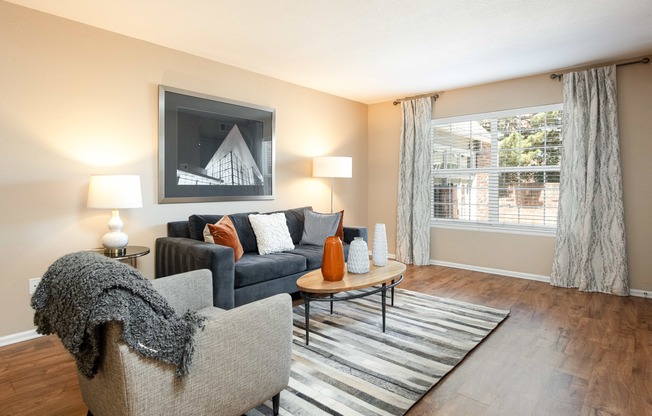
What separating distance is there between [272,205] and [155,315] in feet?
10.6

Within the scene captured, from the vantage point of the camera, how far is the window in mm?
4453

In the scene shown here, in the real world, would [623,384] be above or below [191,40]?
below

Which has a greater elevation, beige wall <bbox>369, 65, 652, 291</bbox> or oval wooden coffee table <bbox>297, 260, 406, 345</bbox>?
beige wall <bbox>369, 65, 652, 291</bbox>

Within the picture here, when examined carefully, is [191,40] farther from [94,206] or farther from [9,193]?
[9,193]

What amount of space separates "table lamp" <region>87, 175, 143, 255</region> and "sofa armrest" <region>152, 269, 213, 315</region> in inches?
42.2

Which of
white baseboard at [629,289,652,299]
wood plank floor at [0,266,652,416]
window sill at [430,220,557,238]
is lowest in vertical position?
wood plank floor at [0,266,652,416]

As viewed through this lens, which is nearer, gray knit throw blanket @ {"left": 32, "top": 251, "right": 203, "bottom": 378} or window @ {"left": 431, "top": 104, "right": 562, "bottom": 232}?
gray knit throw blanket @ {"left": 32, "top": 251, "right": 203, "bottom": 378}

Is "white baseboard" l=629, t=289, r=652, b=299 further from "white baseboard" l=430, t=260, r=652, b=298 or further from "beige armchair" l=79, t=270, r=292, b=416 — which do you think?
"beige armchair" l=79, t=270, r=292, b=416

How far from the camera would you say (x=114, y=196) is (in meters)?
2.81

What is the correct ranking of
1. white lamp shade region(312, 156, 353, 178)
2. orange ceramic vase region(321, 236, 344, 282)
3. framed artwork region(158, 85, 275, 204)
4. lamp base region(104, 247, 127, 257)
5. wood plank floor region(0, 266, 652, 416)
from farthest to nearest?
white lamp shade region(312, 156, 353, 178) → framed artwork region(158, 85, 275, 204) → lamp base region(104, 247, 127, 257) → orange ceramic vase region(321, 236, 344, 282) → wood plank floor region(0, 266, 652, 416)

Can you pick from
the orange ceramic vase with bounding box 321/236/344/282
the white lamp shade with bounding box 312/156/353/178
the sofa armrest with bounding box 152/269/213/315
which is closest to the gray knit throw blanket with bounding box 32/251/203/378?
the sofa armrest with bounding box 152/269/213/315

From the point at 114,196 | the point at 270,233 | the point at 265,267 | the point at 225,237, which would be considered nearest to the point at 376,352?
the point at 265,267

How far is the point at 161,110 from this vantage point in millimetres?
3496

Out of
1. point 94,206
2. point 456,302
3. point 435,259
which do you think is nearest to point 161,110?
point 94,206
